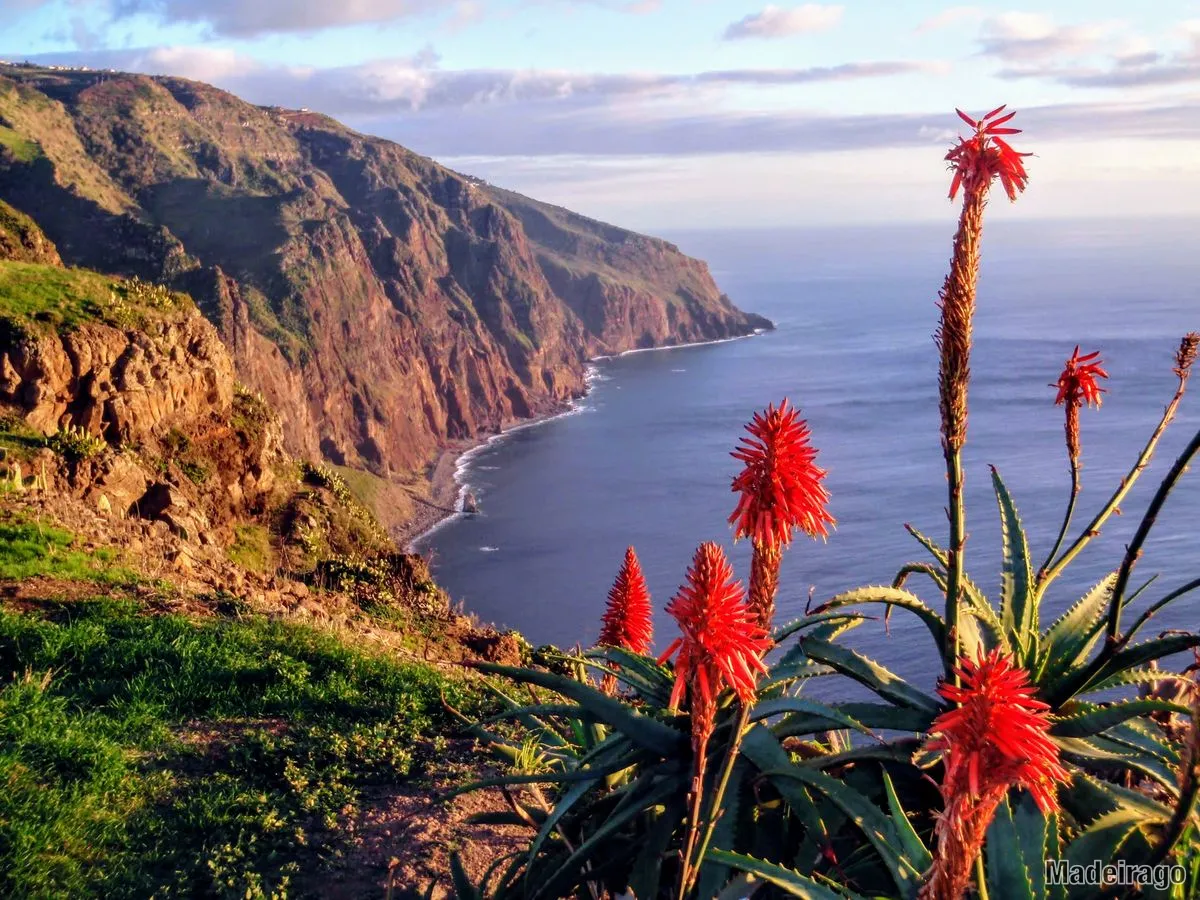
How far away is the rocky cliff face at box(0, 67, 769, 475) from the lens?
274 feet

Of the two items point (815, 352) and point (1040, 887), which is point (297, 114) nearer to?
point (815, 352)

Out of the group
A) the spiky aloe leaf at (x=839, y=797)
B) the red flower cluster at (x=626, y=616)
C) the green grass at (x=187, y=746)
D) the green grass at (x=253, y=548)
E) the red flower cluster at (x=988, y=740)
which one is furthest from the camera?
the green grass at (x=253, y=548)

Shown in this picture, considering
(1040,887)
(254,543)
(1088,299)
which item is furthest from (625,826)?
(1088,299)

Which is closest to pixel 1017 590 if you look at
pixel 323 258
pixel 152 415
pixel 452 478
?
pixel 152 415

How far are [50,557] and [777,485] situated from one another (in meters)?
8.24

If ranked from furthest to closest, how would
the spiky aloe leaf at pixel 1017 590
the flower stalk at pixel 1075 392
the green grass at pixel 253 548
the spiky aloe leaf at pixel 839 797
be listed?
the green grass at pixel 253 548
the spiky aloe leaf at pixel 1017 590
the flower stalk at pixel 1075 392
the spiky aloe leaf at pixel 839 797

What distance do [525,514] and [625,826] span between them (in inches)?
3358

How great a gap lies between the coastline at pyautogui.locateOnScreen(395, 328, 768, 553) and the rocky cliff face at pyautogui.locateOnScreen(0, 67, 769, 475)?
271 centimetres

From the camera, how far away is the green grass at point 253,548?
1744 cm

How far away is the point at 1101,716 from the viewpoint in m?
3.62

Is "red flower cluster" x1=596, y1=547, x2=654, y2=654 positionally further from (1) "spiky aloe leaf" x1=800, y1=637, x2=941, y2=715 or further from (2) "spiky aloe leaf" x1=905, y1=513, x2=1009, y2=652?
(2) "spiky aloe leaf" x1=905, y1=513, x2=1009, y2=652

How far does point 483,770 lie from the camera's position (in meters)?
6.00

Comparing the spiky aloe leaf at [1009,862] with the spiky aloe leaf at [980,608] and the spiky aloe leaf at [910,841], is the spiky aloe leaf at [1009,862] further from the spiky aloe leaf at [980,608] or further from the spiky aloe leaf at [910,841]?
the spiky aloe leaf at [980,608]

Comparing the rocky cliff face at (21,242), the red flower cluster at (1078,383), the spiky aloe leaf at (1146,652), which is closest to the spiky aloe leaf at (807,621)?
the spiky aloe leaf at (1146,652)
